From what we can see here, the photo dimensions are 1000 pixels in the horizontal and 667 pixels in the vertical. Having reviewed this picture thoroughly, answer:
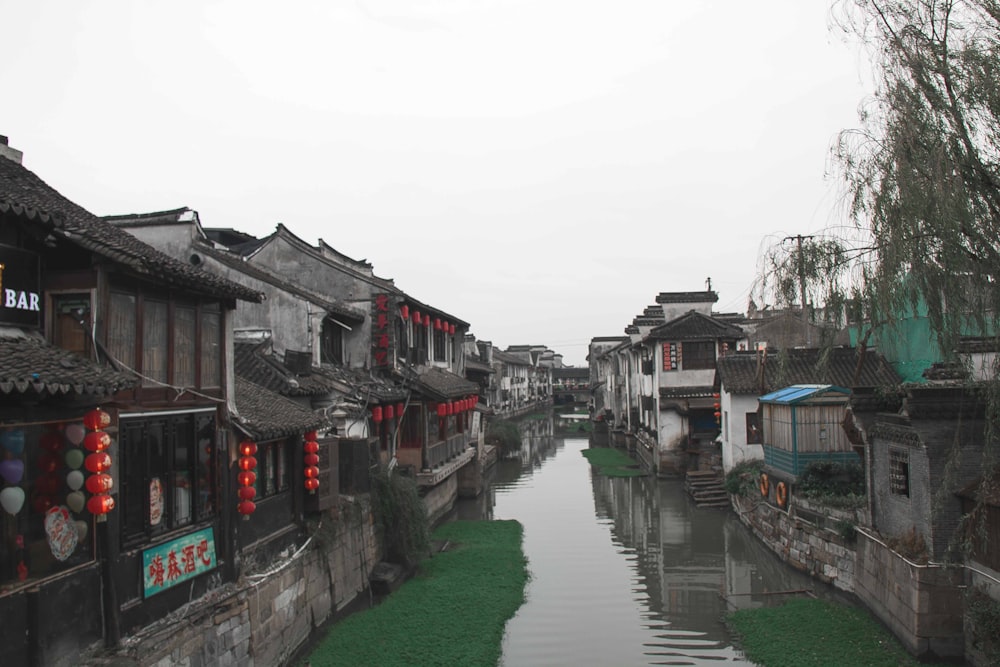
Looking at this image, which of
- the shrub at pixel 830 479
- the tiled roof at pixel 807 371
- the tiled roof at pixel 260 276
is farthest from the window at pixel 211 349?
the tiled roof at pixel 807 371

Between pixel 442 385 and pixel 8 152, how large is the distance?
17178 millimetres

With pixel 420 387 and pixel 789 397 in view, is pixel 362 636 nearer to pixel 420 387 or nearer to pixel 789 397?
pixel 420 387

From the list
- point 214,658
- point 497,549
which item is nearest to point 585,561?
point 497,549

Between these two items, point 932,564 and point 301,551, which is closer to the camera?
Answer: point 932,564

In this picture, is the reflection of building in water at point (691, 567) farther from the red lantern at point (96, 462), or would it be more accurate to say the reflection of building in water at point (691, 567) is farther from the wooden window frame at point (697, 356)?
the red lantern at point (96, 462)

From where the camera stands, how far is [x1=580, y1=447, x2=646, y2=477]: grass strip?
126ft

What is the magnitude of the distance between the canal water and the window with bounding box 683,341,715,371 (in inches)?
219

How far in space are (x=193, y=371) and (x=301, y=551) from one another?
15.0ft

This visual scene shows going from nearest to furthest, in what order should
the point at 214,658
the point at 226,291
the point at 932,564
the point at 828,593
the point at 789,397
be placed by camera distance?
the point at 214,658
the point at 226,291
the point at 932,564
the point at 828,593
the point at 789,397

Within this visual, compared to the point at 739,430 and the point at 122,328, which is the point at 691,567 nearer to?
the point at 739,430

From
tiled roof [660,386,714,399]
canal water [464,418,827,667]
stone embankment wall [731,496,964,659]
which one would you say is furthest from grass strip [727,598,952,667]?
tiled roof [660,386,714,399]

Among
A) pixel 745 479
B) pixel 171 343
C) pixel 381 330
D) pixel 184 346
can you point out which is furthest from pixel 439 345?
pixel 171 343

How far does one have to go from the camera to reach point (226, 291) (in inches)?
434

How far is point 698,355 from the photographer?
35.9m
